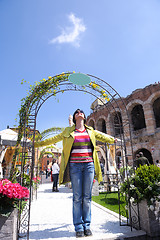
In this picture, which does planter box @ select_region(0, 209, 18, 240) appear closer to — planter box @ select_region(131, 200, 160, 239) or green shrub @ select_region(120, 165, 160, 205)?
green shrub @ select_region(120, 165, 160, 205)

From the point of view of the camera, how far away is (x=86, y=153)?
2.76 meters

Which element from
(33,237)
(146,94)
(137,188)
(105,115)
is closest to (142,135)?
(146,94)

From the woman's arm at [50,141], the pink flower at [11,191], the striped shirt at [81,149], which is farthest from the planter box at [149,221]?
the pink flower at [11,191]

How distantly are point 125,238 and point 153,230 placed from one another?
0.47 m

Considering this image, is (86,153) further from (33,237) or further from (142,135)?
(142,135)

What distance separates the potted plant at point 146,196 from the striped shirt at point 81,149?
37.9 inches

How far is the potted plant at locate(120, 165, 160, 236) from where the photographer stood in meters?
2.53

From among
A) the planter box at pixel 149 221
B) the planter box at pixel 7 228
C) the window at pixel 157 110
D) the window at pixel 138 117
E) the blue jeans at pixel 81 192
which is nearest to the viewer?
the planter box at pixel 7 228

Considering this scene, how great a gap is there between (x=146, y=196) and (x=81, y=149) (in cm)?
135

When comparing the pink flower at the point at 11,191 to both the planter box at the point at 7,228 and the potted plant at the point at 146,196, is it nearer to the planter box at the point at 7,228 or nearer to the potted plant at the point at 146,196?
the planter box at the point at 7,228

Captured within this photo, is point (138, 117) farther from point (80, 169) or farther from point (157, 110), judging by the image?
point (80, 169)

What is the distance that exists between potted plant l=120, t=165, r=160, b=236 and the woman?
67 cm

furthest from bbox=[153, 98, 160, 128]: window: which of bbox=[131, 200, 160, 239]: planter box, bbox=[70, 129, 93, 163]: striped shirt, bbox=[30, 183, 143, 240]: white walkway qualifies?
bbox=[70, 129, 93, 163]: striped shirt

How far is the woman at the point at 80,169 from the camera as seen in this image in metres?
2.62
